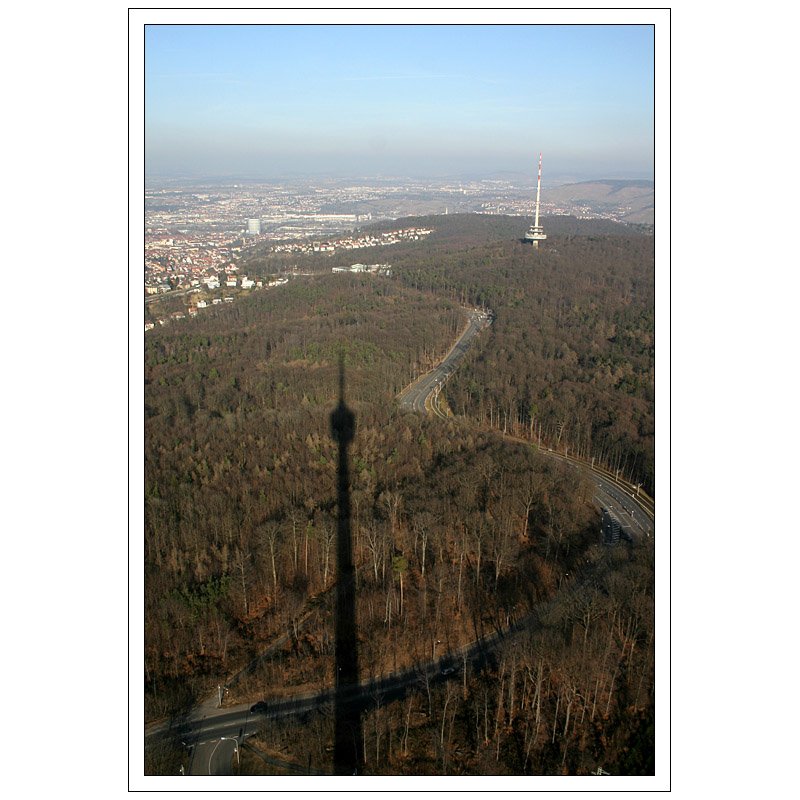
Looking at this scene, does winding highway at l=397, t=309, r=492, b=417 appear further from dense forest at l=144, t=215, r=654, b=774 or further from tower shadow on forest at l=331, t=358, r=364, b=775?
tower shadow on forest at l=331, t=358, r=364, b=775

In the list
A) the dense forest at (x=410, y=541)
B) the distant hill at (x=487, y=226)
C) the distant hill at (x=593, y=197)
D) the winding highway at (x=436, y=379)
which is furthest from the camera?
the distant hill at (x=487, y=226)

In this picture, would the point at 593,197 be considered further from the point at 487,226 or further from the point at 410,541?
the point at 410,541

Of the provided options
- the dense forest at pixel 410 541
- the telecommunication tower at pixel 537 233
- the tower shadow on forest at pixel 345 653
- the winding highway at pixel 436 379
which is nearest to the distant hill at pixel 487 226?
the telecommunication tower at pixel 537 233

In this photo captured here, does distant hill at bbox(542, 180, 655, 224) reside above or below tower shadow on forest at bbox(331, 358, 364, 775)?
above

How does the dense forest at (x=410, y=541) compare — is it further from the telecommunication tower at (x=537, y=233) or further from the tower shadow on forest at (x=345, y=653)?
the telecommunication tower at (x=537, y=233)

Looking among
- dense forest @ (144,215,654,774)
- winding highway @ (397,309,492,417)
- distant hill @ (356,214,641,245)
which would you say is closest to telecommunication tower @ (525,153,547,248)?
distant hill @ (356,214,641,245)

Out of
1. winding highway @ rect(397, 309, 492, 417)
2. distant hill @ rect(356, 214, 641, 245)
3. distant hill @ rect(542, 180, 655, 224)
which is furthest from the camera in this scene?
distant hill @ rect(356, 214, 641, 245)

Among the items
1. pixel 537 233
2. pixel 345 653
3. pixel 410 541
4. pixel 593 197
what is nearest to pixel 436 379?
pixel 410 541
